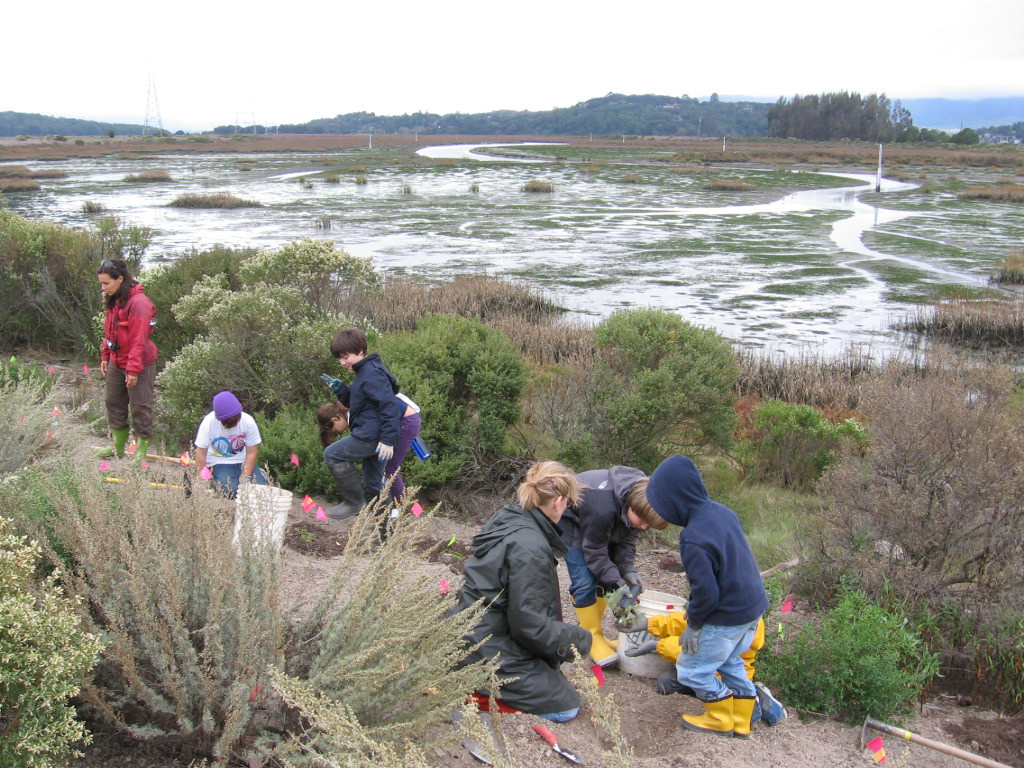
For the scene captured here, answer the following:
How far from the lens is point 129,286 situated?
654 centimetres

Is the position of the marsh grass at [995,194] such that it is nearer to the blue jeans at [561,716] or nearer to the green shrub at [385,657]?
the blue jeans at [561,716]

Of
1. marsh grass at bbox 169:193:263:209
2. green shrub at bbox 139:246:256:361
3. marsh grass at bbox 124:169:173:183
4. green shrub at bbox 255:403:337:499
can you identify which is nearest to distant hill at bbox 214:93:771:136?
marsh grass at bbox 124:169:173:183

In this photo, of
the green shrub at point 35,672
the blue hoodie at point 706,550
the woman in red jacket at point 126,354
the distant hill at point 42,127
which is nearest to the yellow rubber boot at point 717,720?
the blue hoodie at point 706,550

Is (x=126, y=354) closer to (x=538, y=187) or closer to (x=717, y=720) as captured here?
(x=717, y=720)

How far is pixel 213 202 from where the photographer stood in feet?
110

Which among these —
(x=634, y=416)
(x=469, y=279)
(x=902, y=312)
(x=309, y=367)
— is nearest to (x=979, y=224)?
(x=902, y=312)

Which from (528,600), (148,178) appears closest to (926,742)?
(528,600)

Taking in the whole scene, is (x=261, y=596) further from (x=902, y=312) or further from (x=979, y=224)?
(x=979, y=224)

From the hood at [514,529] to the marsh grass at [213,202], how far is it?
3209cm

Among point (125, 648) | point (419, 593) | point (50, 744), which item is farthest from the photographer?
point (419, 593)

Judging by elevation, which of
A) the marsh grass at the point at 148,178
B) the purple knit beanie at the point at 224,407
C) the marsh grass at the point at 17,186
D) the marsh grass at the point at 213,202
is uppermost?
the marsh grass at the point at 148,178

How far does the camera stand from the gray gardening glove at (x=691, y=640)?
4.02 m

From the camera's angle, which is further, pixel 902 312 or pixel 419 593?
pixel 902 312

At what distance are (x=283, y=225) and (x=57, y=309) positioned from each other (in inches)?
656
